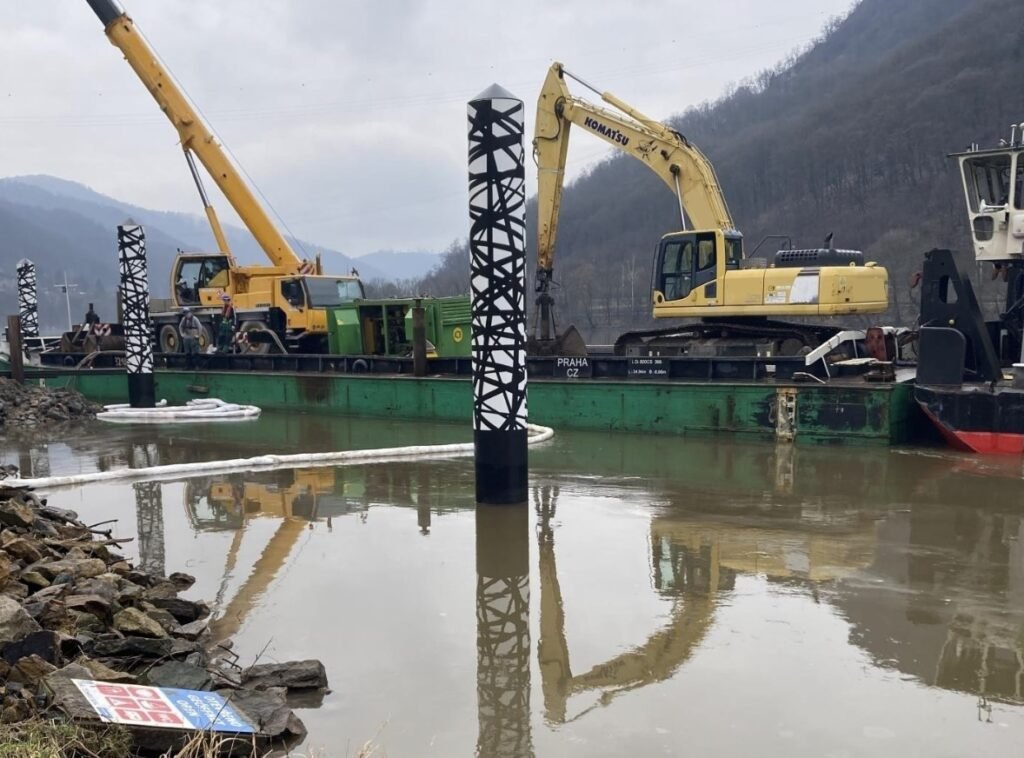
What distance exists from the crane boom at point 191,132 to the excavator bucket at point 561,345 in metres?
7.69

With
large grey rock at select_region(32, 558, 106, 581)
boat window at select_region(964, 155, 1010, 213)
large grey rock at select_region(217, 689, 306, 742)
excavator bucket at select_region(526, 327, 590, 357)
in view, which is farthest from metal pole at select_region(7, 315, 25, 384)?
boat window at select_region(964, 155, 1010, 213)

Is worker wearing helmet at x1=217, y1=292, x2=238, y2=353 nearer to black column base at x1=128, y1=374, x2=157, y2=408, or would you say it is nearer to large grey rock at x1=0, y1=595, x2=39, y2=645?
black column base at x1=128, y1=374, x2=157, y2=408

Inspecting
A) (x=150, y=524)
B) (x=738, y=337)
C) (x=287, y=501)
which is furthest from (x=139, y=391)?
(x=738, y=337)

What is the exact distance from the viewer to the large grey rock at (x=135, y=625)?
4.37m

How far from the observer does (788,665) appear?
441 centimetres

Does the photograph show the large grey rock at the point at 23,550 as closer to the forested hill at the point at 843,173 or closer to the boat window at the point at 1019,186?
the boat window at the point at 1019,186

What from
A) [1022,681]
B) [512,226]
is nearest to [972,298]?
[512,226]

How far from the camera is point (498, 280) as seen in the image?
26.3 feet

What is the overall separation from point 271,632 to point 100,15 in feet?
61.1

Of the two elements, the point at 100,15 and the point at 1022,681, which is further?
the point at 100,15

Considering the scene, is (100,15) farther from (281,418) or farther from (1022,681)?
(1022,681)

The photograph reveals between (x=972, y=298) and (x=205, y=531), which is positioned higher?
(x=972, y=298)

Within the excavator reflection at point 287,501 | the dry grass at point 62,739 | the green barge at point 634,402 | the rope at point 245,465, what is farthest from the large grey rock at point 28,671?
the green barge at point 634,402

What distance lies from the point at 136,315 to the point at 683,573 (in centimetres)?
1381
